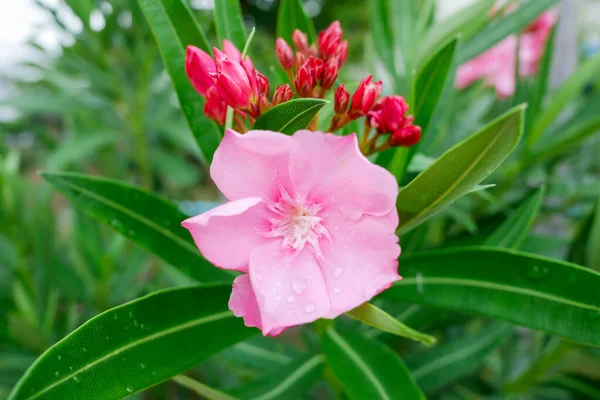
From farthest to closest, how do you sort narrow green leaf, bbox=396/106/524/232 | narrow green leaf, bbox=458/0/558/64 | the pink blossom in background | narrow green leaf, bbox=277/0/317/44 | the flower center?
the pink blossom in background < narrow green leaf, bbox=458/0/558/64 < narrow green leaf, bbox=277/0/317/44 < the flower center < narrow green leaf, bbox=396/106/524/232

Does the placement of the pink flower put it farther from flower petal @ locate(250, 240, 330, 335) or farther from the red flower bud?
the red flower bud

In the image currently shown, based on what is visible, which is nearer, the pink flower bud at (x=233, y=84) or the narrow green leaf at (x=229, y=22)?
the pink flower bud at (x=233, y=84)

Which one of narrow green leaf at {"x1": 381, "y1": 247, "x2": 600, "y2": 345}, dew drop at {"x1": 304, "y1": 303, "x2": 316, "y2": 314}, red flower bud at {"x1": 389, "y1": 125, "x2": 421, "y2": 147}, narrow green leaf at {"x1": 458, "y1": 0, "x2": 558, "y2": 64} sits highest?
narrow green leaf at {"x1": 458, "y1": 0, "x2": 558, "y2": 64}

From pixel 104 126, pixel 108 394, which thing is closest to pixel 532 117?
pixel 108 394

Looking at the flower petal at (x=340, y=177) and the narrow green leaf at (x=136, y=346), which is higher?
the flower petal at (x=340, y=177)

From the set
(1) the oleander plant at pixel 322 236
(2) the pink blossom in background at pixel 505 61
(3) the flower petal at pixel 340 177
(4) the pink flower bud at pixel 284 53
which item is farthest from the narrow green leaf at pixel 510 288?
(2) the pink blossom in background at pixel 505 61

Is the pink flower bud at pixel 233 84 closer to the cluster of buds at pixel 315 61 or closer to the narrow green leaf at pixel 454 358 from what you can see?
the cluster of buds at pixel 315 61

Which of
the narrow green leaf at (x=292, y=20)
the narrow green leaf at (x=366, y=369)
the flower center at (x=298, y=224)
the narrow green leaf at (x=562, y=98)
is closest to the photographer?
the flower center at (x=298, y=224)

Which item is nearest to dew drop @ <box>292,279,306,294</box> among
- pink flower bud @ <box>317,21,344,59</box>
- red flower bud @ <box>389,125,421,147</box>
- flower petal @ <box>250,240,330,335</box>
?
flower petal @ <box>250,240,330,335</box>
